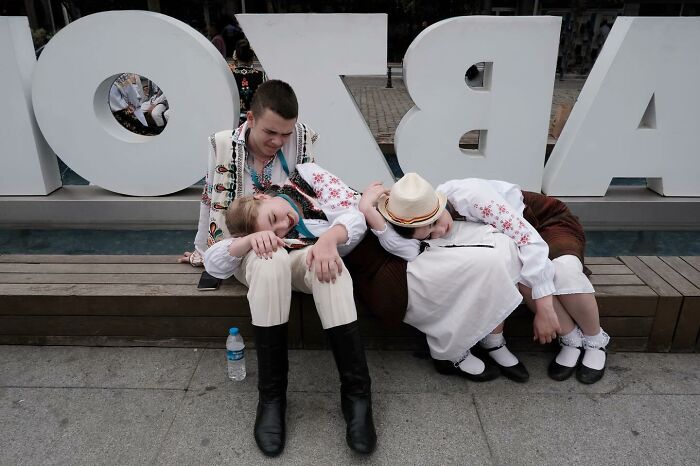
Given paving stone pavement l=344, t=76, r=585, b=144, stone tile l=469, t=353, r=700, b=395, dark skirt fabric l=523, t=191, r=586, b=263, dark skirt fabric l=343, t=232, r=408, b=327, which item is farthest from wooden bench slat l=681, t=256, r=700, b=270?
paving stone pavement l=344, t=76, r=585, b=144

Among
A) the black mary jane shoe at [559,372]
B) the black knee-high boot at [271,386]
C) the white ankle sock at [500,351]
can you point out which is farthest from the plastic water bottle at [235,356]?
the black mary jane shoe at [559,372]

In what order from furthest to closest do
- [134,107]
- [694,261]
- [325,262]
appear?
1. [134,107]
2. [694,261]
3. [325,262]

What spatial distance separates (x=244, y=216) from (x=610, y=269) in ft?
6.96

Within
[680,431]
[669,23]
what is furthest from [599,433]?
[669,23]

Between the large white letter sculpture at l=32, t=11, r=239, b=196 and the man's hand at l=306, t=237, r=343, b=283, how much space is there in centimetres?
278

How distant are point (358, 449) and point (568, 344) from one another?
4.11ft

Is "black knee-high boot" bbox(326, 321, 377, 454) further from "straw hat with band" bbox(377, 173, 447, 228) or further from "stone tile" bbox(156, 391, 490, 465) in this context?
"straw hat with band" bbox(377, 173, 447, 228)

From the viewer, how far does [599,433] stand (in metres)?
2.33

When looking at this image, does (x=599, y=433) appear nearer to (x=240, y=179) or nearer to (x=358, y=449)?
(x=358, y=449)

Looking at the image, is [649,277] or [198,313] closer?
[198,313]

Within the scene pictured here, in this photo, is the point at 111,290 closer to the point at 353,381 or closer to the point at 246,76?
the point at 353,381

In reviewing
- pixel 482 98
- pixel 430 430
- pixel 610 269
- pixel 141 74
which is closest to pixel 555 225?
pixel 610 269

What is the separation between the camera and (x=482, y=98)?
185 inches

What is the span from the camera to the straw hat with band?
7.77ft
